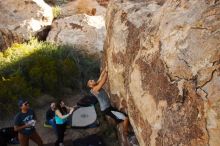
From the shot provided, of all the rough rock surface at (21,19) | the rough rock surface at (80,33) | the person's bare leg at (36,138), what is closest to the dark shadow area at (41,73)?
the rough rock surface at (80,33)

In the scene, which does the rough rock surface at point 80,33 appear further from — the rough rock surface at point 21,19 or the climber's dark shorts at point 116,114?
the climber's dark shorts at point 116,114

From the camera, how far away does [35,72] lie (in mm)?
11516

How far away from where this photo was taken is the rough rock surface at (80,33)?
12.9 m

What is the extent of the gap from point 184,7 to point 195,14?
38cm

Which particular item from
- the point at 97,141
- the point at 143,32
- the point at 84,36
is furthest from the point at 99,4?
the point at 143,32

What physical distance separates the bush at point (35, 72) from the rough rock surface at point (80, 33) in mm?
576

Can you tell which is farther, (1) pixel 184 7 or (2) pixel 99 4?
(2) pixel 99 4

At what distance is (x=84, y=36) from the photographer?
520 inches

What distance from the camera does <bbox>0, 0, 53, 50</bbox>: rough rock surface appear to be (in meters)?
14.1

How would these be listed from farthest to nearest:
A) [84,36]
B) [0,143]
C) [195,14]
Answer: [84,36] → [0,143] → [195,14]

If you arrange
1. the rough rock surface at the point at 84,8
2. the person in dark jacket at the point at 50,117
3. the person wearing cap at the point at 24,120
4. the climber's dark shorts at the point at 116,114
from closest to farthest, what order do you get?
the person wearing cap at the point at 24,120 → the climber's dark shorts at the point at 116,114 → the person in dark jacket at the point at 50,117 → the rough rock surface at the point at 84,8

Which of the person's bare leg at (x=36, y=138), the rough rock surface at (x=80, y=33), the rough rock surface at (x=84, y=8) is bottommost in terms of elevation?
the person's bare leg at (x=36, y=138)

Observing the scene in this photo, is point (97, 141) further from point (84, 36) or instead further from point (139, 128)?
point (84, 36)

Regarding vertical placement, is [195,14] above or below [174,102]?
above
